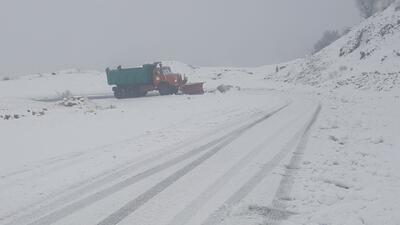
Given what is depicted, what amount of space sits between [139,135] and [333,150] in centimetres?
688

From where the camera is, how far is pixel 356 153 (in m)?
11.5

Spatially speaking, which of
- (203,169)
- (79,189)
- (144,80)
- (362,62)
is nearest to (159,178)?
(203,169)

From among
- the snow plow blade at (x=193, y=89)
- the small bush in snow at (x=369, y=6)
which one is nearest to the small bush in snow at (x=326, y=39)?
the small bush in snow at (x=369, y=6)

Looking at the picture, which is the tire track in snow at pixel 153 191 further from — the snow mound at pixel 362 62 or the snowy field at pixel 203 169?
the snow mound at pixel 362 62

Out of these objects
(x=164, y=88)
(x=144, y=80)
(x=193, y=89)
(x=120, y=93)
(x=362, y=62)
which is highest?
(x=362, y=62)

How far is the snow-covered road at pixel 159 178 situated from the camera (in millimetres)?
7512

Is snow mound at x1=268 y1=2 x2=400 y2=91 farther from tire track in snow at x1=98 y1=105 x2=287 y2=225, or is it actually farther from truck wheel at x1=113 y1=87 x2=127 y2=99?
tire track in snow at x1=98 y1=105 x2=287 y2=225

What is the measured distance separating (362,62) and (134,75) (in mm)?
24982

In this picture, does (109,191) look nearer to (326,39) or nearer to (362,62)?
(362,62)

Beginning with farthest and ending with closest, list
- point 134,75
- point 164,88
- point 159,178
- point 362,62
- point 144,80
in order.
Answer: point 362,62, point 134,75, point 144,80, point 164,88, point 159,178

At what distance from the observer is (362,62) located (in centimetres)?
4938

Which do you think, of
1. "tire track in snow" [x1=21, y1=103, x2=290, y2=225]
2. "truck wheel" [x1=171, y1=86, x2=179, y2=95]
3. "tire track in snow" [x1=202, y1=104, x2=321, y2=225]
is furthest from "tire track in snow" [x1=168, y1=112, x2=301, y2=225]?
"truck wheel" [x1=171, y1=86, x2=179, y2=95]

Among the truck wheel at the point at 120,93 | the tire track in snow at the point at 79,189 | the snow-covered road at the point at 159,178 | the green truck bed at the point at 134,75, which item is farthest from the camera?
the truck wheel at the point at 120,93

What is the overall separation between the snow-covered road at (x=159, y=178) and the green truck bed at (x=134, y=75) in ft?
69.3
